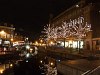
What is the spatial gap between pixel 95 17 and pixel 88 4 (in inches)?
180

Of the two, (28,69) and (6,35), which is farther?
(6,35)

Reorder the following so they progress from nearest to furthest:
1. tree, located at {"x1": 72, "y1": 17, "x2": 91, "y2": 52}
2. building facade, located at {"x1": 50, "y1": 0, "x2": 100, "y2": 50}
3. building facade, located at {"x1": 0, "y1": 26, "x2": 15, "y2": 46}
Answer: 1. tree, located at {"x1": 72, "y1": 17, "x2": 91, "y2": 52}
2. building facade, located at {"x1": 50, "y1": 0, "x2": 100, "y2": 50}
3. building facade, located at {"x1": 0, "y1": 26, "x2": 15, "y2": 46}

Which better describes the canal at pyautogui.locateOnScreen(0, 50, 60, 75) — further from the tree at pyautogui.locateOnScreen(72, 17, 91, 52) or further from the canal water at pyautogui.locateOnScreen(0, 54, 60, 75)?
the tree at pyautogui.locateOnScreen(72, 17, 91, 52)

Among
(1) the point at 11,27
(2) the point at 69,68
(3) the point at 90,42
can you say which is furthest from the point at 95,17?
(1) the point at 11,27

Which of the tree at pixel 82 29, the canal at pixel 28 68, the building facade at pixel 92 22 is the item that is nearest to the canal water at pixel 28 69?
the canal at pixel 28 68

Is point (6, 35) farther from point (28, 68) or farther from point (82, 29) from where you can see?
point (28, 68)

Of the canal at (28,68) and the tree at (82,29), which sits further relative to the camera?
the tree at (82,29)

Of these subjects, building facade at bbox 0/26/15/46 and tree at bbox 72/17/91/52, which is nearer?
tree at bbox 72/17/91/52

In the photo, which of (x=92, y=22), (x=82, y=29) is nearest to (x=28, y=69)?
(x=82, y=29)

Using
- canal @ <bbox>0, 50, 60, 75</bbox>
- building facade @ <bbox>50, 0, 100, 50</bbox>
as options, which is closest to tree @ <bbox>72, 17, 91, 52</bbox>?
building facade @ <bbox>50, 0, 100, 50</bbox>

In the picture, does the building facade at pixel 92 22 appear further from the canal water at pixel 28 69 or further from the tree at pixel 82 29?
the canal water at pixel 28 69

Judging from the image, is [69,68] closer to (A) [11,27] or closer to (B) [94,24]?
(B) [94,24]

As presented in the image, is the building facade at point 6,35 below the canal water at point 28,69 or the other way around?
the other way around

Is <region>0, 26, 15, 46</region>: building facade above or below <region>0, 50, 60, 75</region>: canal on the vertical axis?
above
